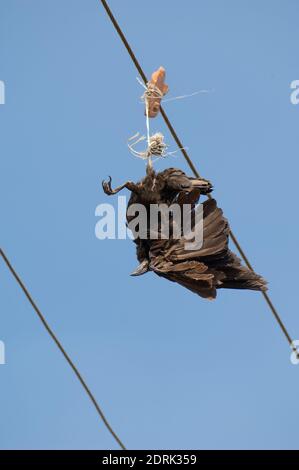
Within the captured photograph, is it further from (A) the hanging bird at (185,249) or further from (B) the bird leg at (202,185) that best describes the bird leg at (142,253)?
(B) the bird leg at (202,185)

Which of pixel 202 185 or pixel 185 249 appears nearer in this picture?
pixel 185 249

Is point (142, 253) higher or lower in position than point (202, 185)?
lower

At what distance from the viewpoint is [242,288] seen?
695cm

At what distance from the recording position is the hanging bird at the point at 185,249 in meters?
6.59

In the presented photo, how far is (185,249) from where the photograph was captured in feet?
21.9

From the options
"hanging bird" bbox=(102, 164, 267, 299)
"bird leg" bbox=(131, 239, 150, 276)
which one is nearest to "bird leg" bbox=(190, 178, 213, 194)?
"hanging bird" bbox=(102, 164, 267, 299)

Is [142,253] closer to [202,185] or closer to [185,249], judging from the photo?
[185,249]

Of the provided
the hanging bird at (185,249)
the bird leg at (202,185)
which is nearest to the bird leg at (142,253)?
the hanging bird at (185,249)

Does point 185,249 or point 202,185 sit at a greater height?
point 202,185

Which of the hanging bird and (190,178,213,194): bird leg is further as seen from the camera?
(190,178,213,194): bird leg

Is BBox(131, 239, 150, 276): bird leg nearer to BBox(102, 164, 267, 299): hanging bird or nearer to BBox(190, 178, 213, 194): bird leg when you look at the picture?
BBox(102, 164, 267, 299): hanging bird

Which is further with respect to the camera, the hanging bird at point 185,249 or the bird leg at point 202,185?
the bird leg at point 202,185

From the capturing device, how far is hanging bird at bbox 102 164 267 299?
259 inches

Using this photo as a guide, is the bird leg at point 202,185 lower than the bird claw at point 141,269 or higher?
higher
